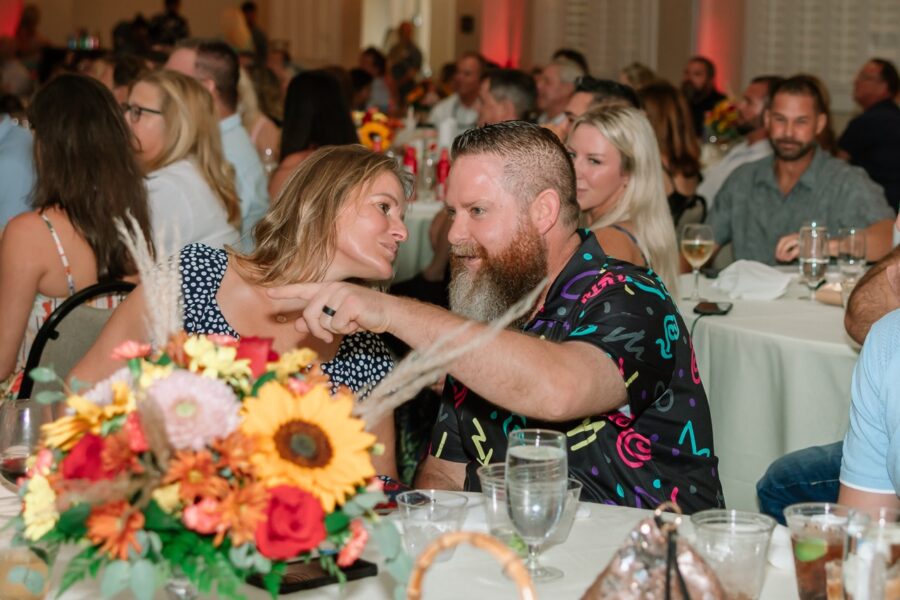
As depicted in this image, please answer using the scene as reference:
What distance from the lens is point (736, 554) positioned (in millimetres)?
1475

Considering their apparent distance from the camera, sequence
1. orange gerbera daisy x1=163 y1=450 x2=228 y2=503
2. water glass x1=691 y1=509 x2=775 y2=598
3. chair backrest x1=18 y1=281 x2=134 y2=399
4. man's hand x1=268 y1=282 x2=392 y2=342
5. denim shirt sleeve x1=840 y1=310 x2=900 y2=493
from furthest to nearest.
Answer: chair backrest x1=18 y1=281 x2=134 y2=399 → denim shirt sleeve x1=840 y1=310 x2=900 y2=493 → man's hand x1=268 y1=282 x2=392 y2=342 → water glass x1=691 y1=509 x2=775 y2=598 → orange gerbera daisy x1=163 y1=450 x2=228 y2=503

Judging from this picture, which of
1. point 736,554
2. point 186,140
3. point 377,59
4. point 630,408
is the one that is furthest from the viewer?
point 377,59

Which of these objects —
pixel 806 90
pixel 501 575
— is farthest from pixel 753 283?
pixel 501 575

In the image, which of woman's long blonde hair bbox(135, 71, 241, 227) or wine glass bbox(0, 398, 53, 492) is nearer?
wine glass bbox(0, 398, 53, 492)

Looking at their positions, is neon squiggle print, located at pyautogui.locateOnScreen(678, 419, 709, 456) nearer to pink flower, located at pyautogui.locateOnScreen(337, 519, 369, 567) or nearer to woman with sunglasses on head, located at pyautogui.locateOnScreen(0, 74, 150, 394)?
pink flower, located at pyautogui.locateOnScreen(337, 519, 369, 567)

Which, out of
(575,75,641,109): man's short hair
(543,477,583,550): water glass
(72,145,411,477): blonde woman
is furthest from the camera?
(575,75,641,109): man's short hair

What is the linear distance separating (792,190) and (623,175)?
1.72 meters

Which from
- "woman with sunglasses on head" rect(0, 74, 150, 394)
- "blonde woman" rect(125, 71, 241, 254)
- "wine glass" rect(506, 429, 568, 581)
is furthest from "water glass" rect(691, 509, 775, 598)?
"blonde woman" rect(125, 71, 241, 254)

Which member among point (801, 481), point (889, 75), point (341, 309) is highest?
point (889, 75)

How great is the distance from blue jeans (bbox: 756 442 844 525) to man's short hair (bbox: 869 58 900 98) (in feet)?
22.2

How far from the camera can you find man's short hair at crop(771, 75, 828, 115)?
542cm

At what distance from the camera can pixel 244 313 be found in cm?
270

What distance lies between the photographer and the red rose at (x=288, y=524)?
126 cm

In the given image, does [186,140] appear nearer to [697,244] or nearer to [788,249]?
[697,244]
